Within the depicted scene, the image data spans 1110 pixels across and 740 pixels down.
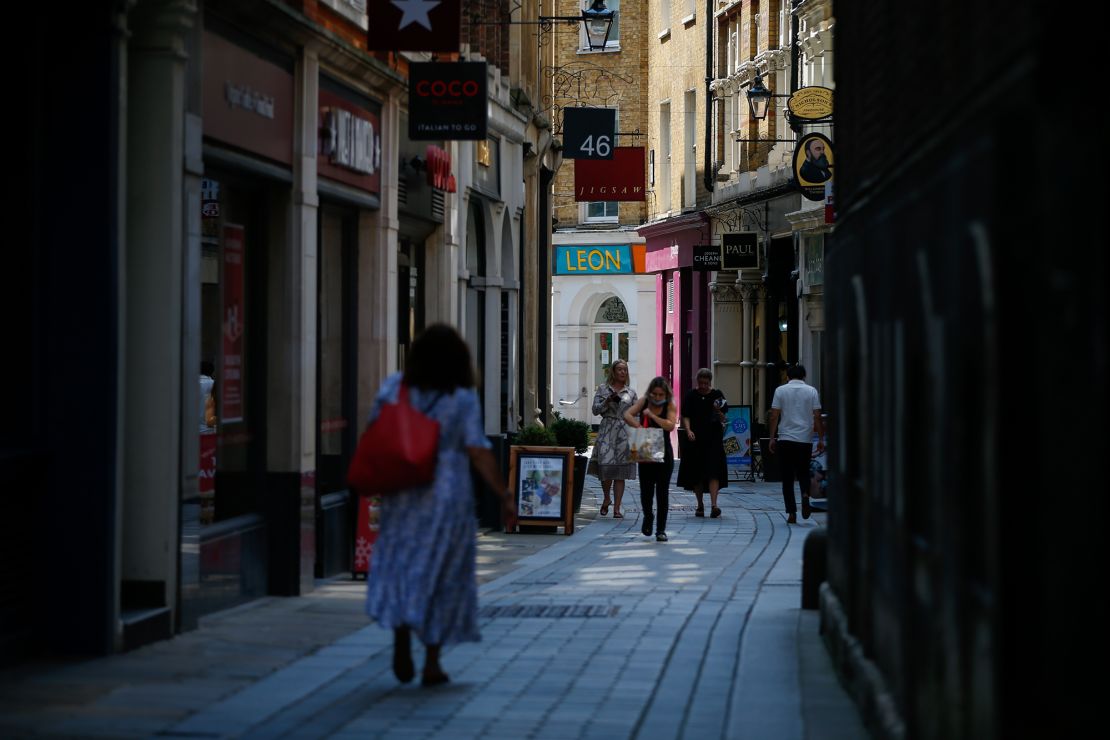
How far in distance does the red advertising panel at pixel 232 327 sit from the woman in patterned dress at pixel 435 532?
Answer: 4149 mm

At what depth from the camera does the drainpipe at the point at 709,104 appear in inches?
1628

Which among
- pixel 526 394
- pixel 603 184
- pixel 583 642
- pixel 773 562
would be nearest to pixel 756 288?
pixel 603 184

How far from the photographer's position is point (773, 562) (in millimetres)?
17078

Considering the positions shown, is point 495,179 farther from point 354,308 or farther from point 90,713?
point 90,713

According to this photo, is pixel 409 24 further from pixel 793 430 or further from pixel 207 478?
pixel 793 430

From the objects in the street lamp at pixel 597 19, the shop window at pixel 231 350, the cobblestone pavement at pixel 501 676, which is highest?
the street lamp at pixel 597 19

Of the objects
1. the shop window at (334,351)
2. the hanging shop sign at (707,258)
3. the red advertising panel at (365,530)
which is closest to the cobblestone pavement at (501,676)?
the red advertising panel at (365,530)

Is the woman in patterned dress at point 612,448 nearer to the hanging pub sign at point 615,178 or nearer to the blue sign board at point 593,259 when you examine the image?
the hanging pub sign at point 615,178

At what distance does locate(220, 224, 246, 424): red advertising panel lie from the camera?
13086 millimetres

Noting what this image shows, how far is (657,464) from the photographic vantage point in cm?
1939

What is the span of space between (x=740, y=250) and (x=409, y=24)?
22.1 metres

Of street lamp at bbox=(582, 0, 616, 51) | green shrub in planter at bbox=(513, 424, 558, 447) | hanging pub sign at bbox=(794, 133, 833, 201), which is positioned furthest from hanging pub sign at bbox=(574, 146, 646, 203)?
A: green shrub in planter at bbox=(513, 424, 558, 447)

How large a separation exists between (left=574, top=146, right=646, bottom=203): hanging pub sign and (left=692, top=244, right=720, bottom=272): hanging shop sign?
2063 millimetres

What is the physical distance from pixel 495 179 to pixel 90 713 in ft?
49.0
